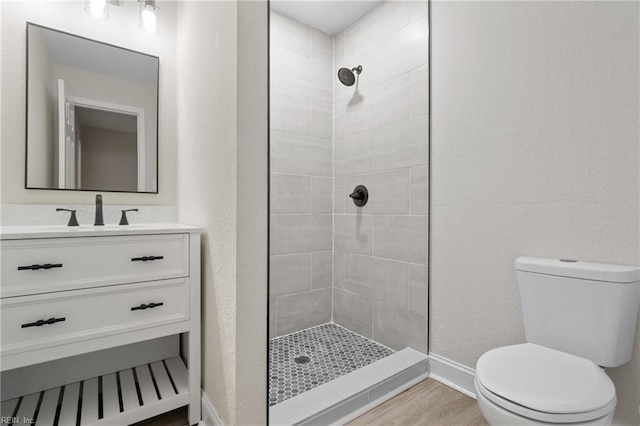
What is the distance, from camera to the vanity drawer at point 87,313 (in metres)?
1.12

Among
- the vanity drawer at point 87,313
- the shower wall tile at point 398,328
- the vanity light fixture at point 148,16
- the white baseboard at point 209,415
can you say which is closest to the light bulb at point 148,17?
the vanity light fixture at point 148,16

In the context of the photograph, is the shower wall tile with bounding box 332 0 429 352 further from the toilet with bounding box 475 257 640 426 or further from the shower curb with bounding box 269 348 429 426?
the toilet with bounding box 475 257 640 426

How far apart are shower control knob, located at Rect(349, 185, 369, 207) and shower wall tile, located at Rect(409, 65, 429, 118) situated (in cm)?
62

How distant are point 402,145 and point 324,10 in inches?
48.8

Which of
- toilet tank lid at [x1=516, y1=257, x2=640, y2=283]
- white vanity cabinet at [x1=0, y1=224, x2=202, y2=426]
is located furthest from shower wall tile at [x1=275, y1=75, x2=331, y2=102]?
toilet tank lid at [x1=516, y1=257, x2=640, y2=283]

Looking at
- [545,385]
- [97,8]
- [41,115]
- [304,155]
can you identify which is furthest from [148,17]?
[545,385]

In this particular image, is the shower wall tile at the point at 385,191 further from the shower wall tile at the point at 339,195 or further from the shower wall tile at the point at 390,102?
the shower wall tile at the point at 390,102

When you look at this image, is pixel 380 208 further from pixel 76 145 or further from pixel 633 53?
pixel 76 145

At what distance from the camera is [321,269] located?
2.57 meters

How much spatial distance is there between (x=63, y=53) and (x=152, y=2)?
549mm

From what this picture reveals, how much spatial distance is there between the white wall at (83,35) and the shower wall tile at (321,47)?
1.05m

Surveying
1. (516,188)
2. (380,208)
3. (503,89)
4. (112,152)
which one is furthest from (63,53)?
(516,188)

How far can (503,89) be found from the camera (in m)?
1.54

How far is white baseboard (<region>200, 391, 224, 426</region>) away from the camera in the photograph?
4.34 feet
